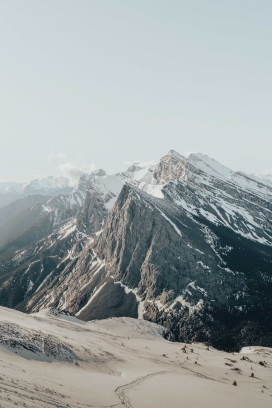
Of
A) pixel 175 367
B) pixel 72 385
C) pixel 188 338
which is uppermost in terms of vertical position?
pixel 72 385

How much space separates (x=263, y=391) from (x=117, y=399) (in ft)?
86.1

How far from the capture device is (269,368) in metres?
67.7

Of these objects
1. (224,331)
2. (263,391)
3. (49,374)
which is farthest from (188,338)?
(49,374)

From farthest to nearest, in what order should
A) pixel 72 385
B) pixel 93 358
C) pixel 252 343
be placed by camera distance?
1. pixel 252 343
2. pixel 93 358
3. pixel 72 385

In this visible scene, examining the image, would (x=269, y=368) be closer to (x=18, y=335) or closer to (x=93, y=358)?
(x=93, y=358)

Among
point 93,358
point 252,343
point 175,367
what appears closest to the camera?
point 93,358

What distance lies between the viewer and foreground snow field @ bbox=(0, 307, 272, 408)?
34469mm

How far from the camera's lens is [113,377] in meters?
47.6

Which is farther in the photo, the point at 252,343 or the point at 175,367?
the point at 252,343

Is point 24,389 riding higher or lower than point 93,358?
higher

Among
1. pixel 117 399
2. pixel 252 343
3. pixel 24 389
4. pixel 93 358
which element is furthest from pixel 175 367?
pixel 252 343

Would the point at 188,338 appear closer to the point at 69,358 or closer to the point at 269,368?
the point at 269,368

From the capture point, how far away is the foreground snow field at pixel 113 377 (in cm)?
3447

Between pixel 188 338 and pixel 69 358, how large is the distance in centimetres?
16501
